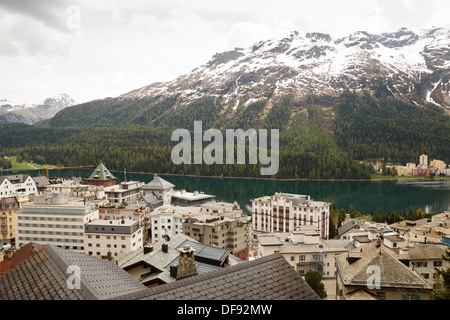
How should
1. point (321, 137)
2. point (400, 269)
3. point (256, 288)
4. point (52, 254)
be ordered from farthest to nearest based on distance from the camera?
point (321, 137) → point (400, 269) → point (52, 254) → point (256, 288)

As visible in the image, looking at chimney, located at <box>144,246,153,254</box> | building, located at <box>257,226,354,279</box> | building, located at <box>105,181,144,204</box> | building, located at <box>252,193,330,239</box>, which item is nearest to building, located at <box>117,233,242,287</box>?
chimney, located at <box>144,246,153,254</box>

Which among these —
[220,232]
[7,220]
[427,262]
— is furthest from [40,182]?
[427,262]

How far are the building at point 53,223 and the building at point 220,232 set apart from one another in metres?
8.77

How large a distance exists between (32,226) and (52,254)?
28.3 m

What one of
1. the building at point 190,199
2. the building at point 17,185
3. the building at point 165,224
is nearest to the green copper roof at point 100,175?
the building at point 17,185

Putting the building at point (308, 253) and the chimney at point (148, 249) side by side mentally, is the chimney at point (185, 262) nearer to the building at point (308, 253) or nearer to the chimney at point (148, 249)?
the chimney at point (148, 249)

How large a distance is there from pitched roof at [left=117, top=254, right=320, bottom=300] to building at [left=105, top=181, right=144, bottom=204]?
43704 mm

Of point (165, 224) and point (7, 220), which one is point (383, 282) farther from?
point (7, 220)

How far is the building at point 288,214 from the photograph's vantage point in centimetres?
3719

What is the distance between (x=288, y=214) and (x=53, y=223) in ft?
77.8

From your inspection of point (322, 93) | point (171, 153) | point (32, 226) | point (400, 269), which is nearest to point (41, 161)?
point (171, 153)

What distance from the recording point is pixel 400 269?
11805mm

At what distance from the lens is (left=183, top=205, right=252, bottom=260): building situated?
1108 inches
